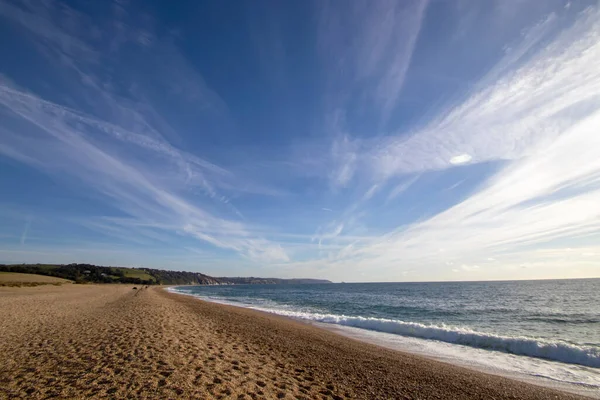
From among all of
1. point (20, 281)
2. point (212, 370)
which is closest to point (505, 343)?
point (212, 370)

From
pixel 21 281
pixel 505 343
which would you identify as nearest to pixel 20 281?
pixel 21 281

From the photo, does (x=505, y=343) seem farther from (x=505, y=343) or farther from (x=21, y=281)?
(x=21, y=281)

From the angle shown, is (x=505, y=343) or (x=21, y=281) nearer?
(x=505, y=343)

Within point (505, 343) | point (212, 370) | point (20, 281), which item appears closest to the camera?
point (212, 370)

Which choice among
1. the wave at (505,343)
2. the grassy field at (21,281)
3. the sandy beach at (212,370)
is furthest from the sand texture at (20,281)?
the wave at (505,343)

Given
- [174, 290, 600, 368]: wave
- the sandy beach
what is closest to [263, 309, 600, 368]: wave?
[174, 290, 600, 368]: wave

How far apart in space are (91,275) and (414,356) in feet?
536

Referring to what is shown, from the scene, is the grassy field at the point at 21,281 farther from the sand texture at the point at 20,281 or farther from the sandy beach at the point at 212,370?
the sandy beach at the point at 212,370

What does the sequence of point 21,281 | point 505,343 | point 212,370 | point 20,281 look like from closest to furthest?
point 212,370 → point 505,343 → point 20,281 → point 21,281

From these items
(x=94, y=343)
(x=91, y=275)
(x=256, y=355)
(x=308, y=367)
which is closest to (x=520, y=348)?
(x=308, y=367)

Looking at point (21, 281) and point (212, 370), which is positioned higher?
point (212, 370)

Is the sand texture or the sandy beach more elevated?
the sandy beach

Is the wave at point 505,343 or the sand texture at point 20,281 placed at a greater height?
the wave at point 505,343

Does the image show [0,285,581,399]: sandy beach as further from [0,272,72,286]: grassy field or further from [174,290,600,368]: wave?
[0,272,72,286]: grassy field
